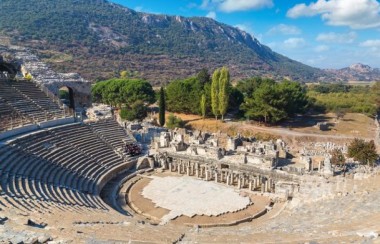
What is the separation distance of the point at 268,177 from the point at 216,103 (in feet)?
96.2

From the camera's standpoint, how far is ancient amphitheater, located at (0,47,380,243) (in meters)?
15.4

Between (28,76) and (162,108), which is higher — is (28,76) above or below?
above

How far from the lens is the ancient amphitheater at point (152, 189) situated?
50.7 ft

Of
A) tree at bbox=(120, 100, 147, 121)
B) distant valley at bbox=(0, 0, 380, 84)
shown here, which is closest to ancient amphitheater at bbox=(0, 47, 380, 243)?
tree at bbox=(120, 100, 147, 121)

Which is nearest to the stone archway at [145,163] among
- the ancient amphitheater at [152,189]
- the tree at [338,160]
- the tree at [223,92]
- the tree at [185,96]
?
the ancient amphitheater at [152,189]

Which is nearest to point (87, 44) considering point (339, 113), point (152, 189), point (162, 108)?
point (162, 108)

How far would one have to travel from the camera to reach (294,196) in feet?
90.4

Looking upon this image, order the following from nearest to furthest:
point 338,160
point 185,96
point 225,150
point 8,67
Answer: point 338,160 → point 225,150 → point 8,67 → point 185,96

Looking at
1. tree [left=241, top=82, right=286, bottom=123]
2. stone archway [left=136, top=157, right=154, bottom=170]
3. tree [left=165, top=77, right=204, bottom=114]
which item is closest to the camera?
stone archway [left=136, top=157, right=154, bottom=170]

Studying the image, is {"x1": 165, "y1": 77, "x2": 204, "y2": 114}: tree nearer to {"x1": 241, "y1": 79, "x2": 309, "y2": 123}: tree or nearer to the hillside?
{"x1": 241, "y1": 79, "x2": 309, "y2": 123}: tree

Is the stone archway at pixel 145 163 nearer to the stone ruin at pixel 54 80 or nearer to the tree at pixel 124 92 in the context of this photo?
the stone ruin at pixel 54 80

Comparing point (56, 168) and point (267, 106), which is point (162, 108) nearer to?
point (267, 106)

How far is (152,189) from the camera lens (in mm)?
29859

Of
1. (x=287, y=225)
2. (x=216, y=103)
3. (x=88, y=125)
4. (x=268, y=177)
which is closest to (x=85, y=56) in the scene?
(x=216, y=103)
